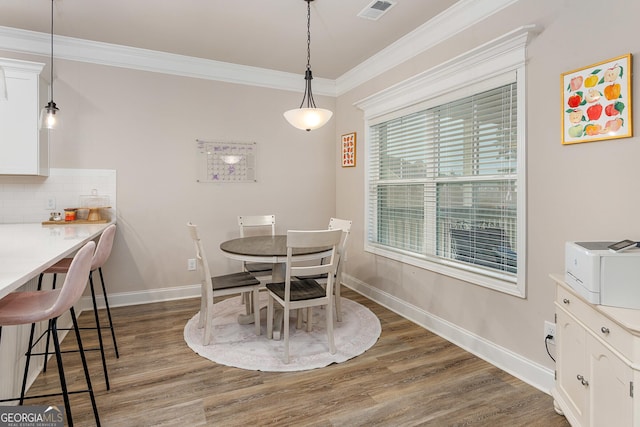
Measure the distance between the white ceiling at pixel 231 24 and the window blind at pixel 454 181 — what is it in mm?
806

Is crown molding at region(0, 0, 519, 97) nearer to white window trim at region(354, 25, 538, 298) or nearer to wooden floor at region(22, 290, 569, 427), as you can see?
white window trim at region(354, 25, 538, 298)

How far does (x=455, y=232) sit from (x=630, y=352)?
164 centimetres

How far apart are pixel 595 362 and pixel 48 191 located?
4.32 m

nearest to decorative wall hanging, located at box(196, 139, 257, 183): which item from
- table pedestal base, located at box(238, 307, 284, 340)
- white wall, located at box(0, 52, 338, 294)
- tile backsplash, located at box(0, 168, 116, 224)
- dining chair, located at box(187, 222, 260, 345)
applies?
white wall, located at box(0, 52, 338, 294)

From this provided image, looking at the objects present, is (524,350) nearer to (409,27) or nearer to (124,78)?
(409,27)

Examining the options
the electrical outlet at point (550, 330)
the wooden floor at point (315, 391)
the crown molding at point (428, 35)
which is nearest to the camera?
the wooden floor at point (315, 391)

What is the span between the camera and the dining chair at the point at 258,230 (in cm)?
337

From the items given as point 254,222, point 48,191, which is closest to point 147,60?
point 48,191

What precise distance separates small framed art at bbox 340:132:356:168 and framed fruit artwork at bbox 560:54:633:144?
2.42m

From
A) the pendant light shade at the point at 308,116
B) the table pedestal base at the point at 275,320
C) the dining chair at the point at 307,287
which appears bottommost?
the table pedestal base at the point at 275,320

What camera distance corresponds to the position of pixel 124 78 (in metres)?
3.58

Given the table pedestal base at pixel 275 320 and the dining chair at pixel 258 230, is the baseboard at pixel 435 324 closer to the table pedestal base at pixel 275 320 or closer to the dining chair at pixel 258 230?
the dining chair at pixel 258 230

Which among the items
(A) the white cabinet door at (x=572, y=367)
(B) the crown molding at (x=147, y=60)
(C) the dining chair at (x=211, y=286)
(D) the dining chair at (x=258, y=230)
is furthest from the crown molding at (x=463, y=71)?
Result: (C) the dining chair at (x=211, y=286)

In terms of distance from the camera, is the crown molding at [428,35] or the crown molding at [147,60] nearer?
the crown molding at [428,35]
